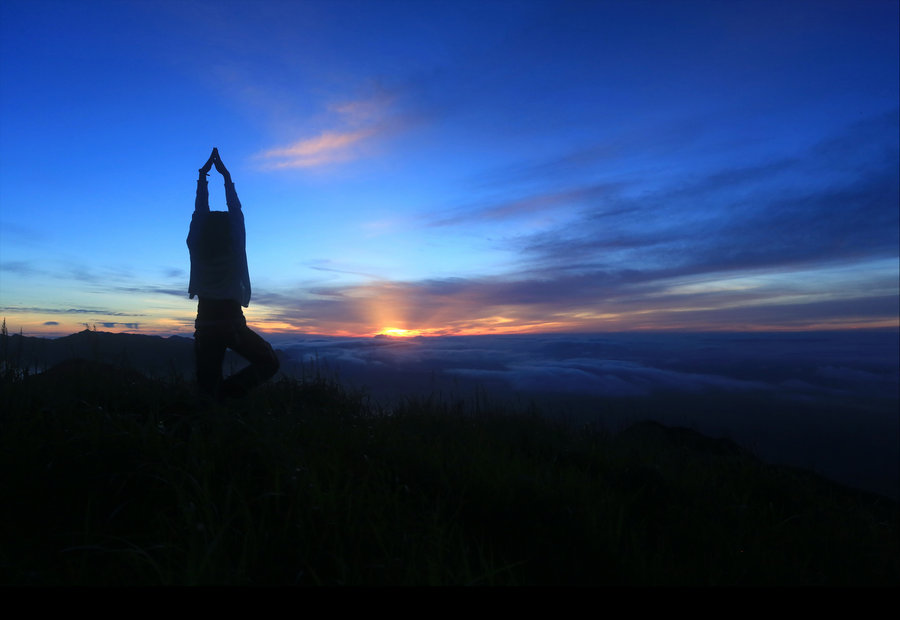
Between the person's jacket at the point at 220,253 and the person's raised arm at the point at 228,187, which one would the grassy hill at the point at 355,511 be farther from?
the person's raised arm at the point at 228,187

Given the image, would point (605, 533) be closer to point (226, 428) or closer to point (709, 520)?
point (709, 520)

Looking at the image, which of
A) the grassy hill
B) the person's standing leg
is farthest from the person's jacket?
the grassy hill

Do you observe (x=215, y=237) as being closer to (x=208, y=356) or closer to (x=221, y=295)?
(x=221, y=295)

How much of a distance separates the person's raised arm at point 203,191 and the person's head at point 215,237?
16cm

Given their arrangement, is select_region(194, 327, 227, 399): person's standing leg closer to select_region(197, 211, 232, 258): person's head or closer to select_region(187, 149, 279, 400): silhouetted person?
select_region(187, 149, 279, 400): silhouetted person

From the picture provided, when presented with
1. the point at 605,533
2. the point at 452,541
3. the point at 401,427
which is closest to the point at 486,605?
the point at 452,541

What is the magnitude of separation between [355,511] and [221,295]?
10.6 feet

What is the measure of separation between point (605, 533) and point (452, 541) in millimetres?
855

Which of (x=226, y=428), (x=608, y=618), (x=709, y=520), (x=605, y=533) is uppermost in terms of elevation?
(x=226, y=428)

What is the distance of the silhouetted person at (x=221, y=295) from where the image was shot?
183 inches

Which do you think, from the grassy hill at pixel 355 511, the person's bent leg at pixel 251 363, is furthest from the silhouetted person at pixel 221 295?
the grassy hill at pixel 355 511

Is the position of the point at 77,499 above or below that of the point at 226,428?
below

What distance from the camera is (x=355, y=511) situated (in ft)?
7.51

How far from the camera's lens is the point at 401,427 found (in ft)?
14.1
